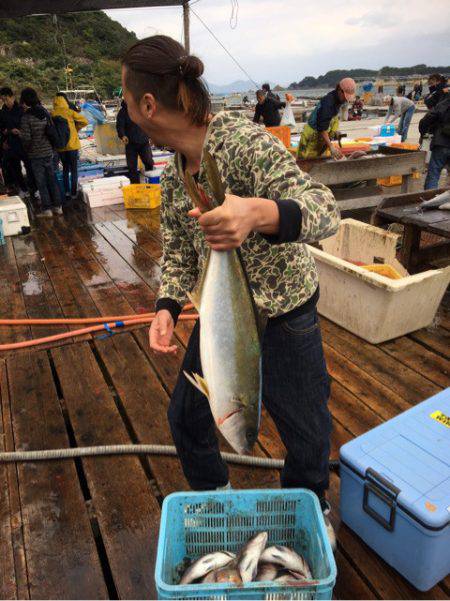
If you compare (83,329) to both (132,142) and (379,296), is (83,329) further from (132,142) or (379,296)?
(132,142)

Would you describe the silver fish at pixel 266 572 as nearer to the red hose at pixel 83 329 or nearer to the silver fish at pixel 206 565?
the silver fish at pixel 206 565

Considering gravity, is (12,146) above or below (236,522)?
above

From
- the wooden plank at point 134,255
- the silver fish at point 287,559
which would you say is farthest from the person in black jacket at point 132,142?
the silver fish at point 287,559

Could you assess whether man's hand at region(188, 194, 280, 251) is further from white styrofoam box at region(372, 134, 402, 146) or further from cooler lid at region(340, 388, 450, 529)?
white styrofoam box at region(372, 134, 402, 146)

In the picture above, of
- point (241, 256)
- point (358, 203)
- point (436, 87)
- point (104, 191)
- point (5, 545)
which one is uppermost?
point (436, 87)

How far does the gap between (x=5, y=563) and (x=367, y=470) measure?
1.83 m

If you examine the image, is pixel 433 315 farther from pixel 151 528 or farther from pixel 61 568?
pixel 61 568

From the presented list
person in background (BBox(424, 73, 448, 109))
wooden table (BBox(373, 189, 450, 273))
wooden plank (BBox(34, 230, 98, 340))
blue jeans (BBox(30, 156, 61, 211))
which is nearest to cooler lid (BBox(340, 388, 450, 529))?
wooden table (BBox(373, 189, 450, 273))

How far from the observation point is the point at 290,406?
182 cm

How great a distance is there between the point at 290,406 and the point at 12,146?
33.5ft

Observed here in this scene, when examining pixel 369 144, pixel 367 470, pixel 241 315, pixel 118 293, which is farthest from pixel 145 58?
pixel 369 144

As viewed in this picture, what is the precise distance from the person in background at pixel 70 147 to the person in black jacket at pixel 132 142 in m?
0.97

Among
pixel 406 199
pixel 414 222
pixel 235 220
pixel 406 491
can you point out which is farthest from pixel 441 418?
pixel 406 199

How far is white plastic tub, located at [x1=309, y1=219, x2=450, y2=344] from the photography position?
3691 millimetres
